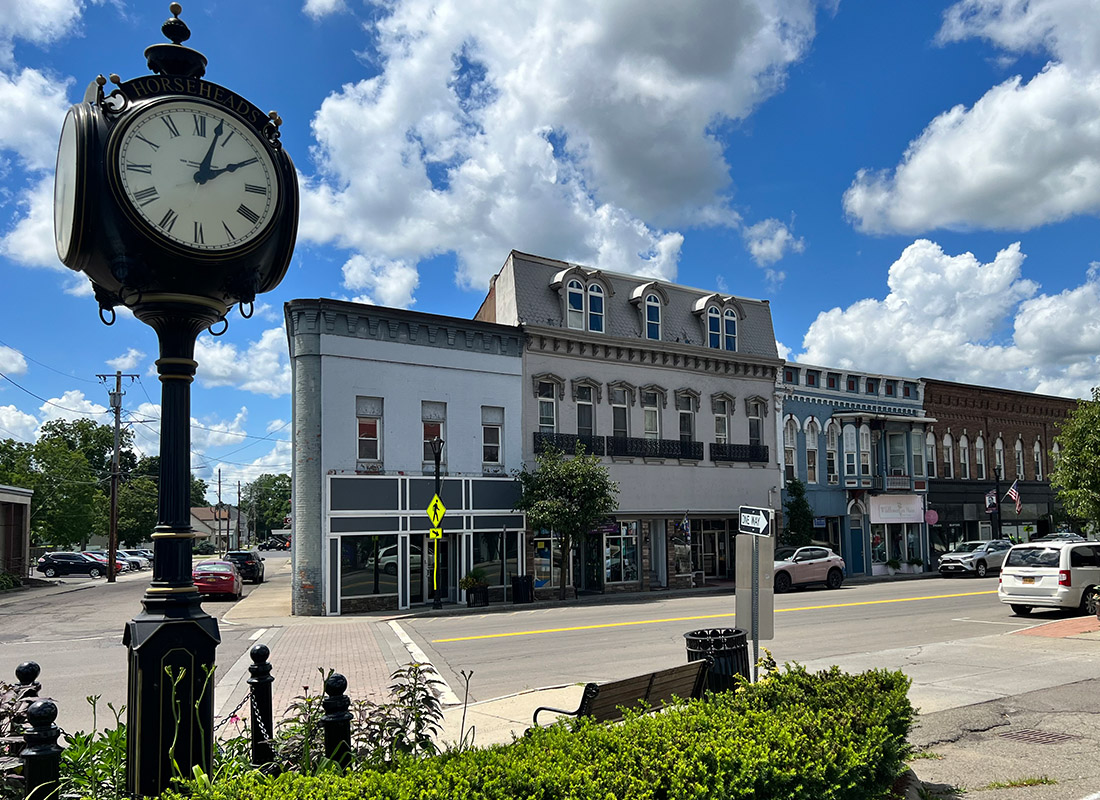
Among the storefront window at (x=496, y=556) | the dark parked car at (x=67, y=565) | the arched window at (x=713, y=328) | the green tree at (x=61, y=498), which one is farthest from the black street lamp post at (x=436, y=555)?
the green tree at (x=61, y=498)

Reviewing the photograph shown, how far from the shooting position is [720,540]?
123ft

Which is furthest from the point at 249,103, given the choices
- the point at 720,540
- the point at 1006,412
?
the point at 1006,412

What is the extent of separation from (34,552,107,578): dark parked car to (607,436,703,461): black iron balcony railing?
127 ft

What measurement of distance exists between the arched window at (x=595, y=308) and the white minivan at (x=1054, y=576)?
55.3 ft

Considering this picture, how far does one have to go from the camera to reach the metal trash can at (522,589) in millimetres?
29219

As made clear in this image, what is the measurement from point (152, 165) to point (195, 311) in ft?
2.46

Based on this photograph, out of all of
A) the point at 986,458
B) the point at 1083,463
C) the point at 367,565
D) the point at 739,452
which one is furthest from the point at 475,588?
the point at 986,458

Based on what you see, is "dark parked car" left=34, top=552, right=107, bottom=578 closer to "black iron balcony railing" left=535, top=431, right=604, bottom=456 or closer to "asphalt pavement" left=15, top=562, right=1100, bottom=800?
"black iron balcony railing" left=535, top=431, right=604, bottom=456

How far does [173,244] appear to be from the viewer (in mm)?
4430

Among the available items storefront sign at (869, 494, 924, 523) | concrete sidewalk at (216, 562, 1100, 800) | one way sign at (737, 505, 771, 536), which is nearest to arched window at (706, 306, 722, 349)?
storefront sign at (869, 494, 924, 523)

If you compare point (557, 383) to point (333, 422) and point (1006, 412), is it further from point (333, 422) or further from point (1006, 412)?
point (1006, 412)

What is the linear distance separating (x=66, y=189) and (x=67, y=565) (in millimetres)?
59208

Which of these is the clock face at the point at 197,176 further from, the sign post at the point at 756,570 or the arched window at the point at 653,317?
the arched window at the point at 653,317

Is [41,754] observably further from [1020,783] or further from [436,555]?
[436,555]
